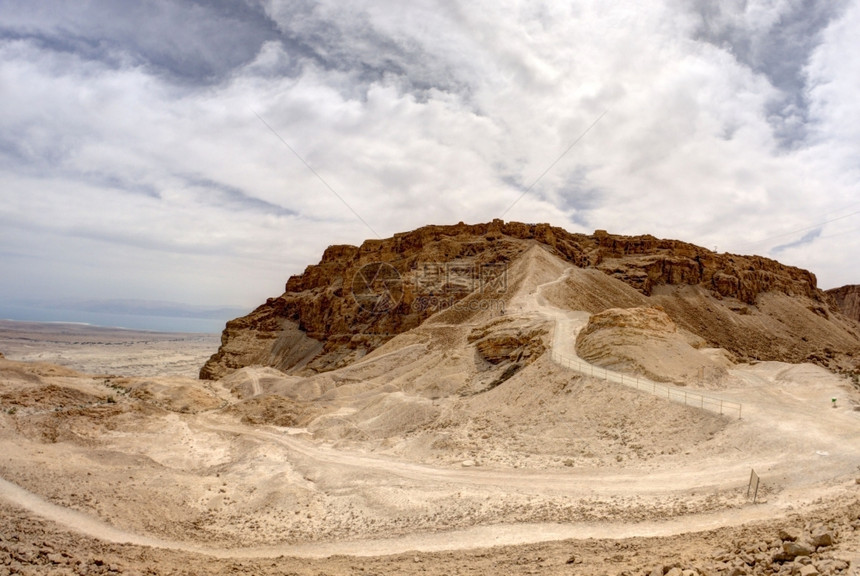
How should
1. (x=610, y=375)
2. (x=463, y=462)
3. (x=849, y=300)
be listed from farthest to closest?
(x=849, y=300) < (x=610, y=375) < (x=463, y=462)

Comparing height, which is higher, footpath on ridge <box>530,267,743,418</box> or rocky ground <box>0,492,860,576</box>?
footpath on ridge <box>530,267,743,418</box>

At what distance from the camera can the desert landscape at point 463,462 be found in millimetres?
9987

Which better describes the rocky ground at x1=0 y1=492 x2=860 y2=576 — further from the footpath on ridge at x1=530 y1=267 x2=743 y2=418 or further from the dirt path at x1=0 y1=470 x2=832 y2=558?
the footpath on ridge at x1=530 y1=267 x2=743 y2=418

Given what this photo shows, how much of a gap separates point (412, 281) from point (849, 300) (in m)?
117

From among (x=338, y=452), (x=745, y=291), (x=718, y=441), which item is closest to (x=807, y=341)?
(x=745, y=291)

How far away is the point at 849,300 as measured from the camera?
119m

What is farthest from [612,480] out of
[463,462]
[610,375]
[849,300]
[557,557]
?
[849,300]

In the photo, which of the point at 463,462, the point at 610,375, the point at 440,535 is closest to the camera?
the point at 440,535

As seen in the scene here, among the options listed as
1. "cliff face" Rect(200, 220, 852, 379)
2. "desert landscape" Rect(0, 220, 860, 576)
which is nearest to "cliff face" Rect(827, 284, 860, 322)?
"cliff face" Rect(200, 220, 852, 379)

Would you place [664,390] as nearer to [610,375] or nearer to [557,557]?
[610,375]

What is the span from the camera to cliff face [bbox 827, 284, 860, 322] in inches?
4581

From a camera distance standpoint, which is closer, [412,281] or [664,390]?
[664,390]

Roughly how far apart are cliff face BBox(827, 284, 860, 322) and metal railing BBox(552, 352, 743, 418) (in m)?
124

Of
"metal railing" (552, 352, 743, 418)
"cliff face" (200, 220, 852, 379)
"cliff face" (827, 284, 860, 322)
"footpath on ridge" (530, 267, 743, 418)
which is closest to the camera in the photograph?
"metal railing" (552, 352, 743, 418)
